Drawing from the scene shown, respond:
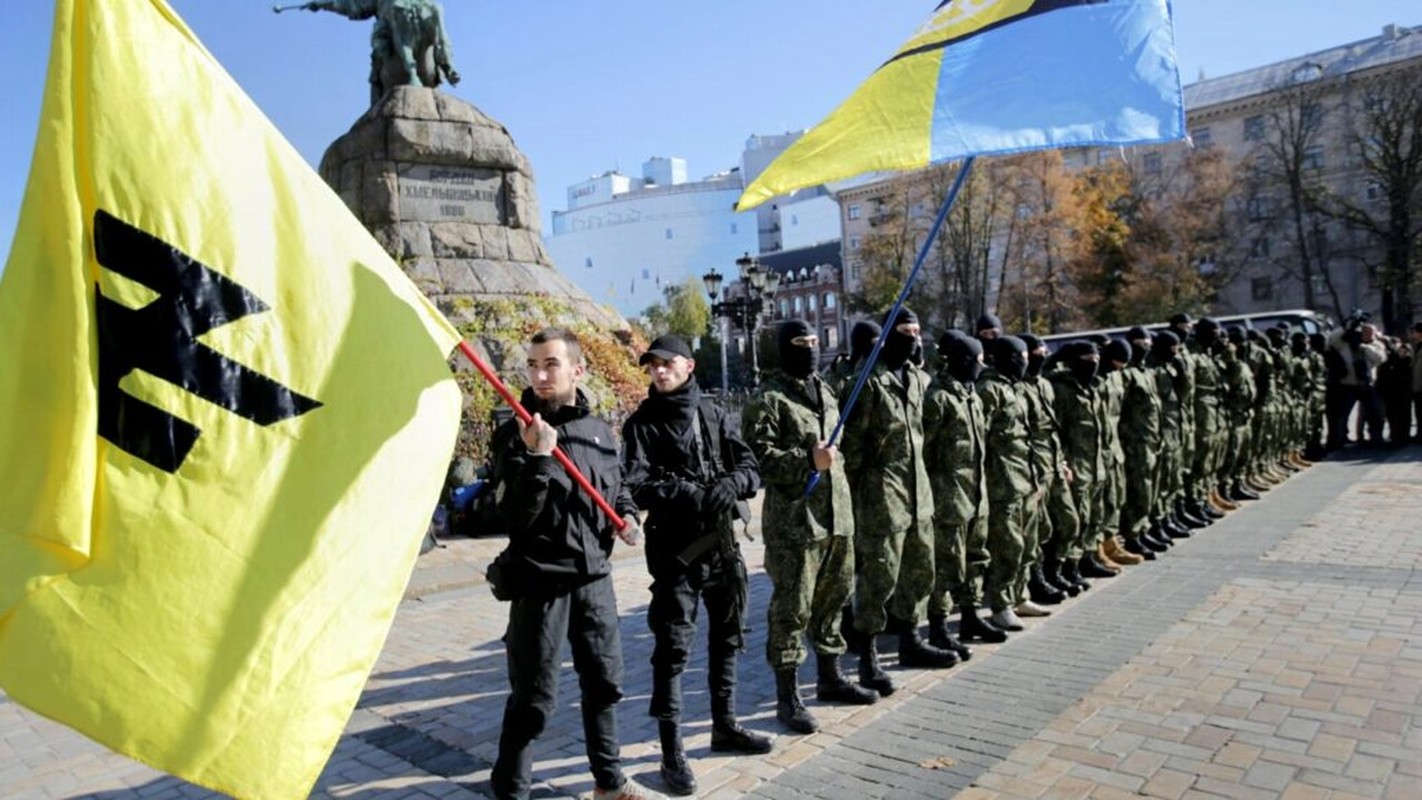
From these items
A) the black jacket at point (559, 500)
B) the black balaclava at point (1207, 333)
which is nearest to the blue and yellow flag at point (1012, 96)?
the black jacket at point (559, 500)

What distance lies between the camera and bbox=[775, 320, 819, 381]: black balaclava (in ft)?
16.0

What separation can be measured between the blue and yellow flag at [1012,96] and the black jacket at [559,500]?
3.77ft

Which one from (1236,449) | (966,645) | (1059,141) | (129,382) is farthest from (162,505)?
(1236,449)

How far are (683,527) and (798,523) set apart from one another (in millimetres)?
728

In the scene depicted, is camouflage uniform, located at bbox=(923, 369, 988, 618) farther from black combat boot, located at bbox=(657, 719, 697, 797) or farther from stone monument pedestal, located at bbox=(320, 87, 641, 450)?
stone monument pedestal, located at bbox=(320, 87, 641, 450)

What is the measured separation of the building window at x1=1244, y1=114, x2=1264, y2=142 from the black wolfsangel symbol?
212 feet

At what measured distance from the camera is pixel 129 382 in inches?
95.6

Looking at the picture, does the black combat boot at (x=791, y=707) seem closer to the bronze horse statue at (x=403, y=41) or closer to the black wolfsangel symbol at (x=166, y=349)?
the black wolfsangel symbol at (x=166, y=349)

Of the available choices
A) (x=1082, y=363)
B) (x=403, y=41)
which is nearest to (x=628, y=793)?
(x=1082, y=363)

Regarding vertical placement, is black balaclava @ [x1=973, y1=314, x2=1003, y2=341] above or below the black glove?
above

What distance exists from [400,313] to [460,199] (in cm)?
1262

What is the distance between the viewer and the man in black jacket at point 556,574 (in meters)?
3.50

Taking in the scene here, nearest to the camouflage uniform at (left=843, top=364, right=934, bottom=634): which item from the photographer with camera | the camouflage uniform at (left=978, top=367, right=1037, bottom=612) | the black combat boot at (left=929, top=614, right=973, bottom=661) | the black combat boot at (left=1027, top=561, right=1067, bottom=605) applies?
the black combat boot at (left=929, top=614, right=973, bottom=661)

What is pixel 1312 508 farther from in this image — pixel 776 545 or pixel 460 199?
pixel 460 199
